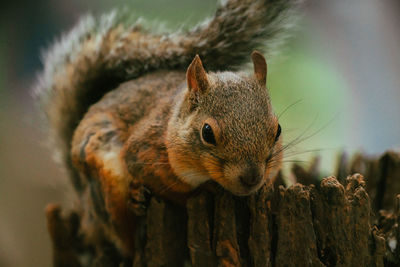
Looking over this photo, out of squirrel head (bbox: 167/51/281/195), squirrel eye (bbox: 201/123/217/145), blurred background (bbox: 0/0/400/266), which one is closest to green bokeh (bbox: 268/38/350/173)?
blurred background (bbox: 0/0/400/266)

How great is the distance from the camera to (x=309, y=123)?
1.45 m

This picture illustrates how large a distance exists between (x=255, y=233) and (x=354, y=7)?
0.92 metres

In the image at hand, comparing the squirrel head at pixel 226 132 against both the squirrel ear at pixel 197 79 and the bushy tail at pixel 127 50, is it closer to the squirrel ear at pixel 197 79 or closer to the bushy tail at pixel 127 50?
the squirrel ear at pixel 197 79

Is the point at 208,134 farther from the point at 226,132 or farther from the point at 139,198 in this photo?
the point at 139,198

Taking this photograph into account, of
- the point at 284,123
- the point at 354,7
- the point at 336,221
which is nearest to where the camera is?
the point at 336,221

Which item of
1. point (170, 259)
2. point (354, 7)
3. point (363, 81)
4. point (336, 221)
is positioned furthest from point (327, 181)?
point (363, 81)

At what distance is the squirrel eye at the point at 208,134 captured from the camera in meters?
1.01

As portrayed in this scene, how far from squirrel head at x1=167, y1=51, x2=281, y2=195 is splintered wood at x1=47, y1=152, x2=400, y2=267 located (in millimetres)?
93

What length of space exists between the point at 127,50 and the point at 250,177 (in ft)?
3.20

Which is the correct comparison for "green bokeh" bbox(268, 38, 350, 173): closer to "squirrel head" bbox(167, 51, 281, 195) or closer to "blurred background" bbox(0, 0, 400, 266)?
"blurred background" bbox(0, 0, 400, 266)

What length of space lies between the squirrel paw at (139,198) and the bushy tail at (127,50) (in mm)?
479

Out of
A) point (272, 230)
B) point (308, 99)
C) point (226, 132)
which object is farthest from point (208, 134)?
point (308, 99)

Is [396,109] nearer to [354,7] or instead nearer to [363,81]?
[363,81]

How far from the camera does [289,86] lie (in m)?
1.46
